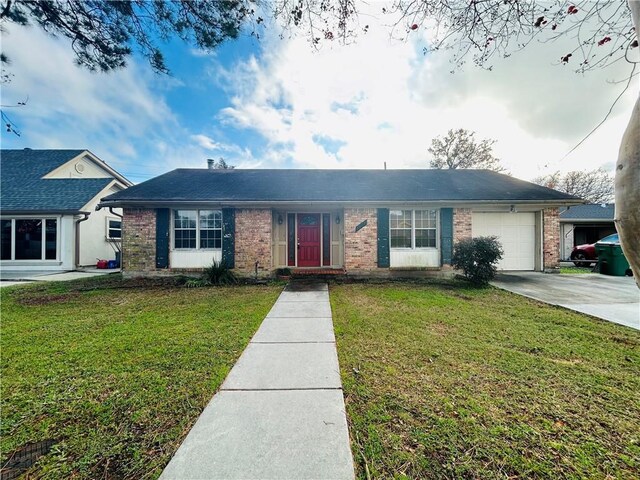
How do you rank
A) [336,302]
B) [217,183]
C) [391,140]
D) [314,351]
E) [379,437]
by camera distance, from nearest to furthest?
[379,437] → [314,351] → [336,302] → [217,183] → [391,140]

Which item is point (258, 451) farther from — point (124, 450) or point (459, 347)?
point (459, 347)

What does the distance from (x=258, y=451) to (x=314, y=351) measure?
5.43ft

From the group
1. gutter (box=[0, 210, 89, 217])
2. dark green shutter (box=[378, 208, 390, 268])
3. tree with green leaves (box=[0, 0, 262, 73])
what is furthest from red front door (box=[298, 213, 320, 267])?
gutter (box=[0, 210, 89, 217])

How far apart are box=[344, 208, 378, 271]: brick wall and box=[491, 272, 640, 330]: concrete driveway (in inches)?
156

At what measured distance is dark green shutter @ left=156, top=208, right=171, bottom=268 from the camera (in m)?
8.86

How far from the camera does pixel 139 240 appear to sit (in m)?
8.86

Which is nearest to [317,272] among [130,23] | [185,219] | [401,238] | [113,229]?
[401,238]

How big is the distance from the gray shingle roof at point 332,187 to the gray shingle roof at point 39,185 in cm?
510

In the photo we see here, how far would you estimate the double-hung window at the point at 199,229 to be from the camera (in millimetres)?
9094

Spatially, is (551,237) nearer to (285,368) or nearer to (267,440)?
(285,368)

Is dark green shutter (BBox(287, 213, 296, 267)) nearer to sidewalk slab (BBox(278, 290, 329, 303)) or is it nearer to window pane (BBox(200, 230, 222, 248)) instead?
window pane (BBox(200, 230, 222, 248))

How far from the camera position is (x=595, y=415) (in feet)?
7.06

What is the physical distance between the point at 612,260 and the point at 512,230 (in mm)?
3669

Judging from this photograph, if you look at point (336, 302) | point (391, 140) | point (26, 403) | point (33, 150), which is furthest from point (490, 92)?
point (33, 150)
